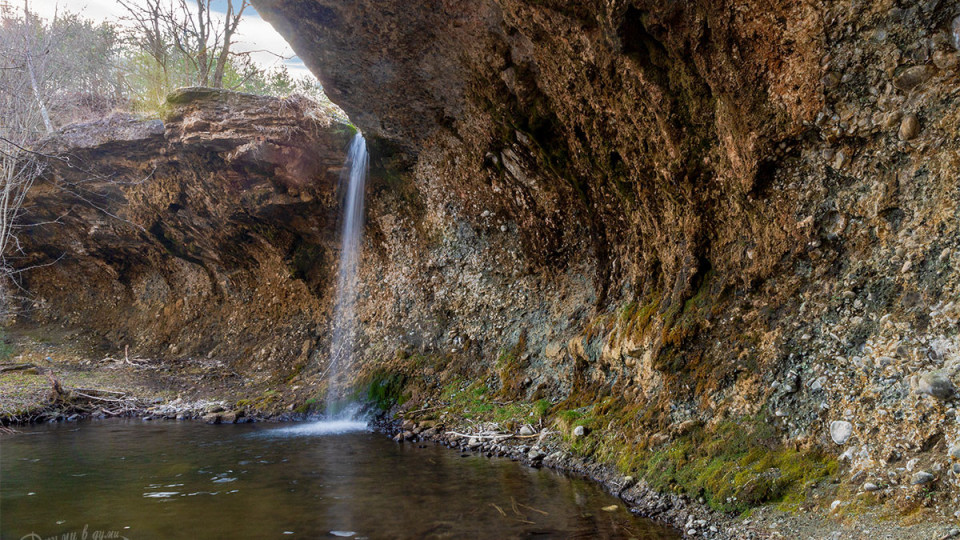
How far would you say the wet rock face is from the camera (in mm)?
11688

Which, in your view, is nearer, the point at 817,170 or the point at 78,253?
the point at 817,170

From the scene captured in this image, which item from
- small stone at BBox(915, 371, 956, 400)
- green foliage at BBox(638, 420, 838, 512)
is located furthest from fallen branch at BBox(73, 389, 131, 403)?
small stone at BBox(915, 371, 956, 400)

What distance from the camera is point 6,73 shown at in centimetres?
1106

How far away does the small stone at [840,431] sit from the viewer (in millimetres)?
4000

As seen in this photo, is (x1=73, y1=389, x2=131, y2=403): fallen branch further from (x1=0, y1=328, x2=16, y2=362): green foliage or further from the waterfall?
(x1=0, y1=328, x2=16, y2=362): green foliage

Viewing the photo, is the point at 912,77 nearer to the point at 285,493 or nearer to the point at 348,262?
the point at 285,493

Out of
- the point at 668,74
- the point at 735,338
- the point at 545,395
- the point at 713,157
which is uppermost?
the point at 668,74

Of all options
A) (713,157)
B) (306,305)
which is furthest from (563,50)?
(306,305)

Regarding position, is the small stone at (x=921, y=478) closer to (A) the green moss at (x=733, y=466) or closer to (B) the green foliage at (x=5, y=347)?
(A) the green moss at (x=733, y=466)

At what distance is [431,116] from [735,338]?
6.37 metres

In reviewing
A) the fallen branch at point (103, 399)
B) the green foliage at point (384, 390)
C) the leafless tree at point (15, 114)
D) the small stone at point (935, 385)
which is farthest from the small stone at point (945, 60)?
the fallen branch at point (103, 399)

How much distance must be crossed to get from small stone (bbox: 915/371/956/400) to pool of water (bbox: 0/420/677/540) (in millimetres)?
2031

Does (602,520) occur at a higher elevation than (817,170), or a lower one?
lower

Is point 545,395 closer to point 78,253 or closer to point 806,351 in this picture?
point 806,351
